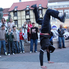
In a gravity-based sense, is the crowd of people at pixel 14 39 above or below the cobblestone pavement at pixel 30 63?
above

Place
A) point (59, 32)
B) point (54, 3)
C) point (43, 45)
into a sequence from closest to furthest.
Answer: point (43, 45), point (59, 32), point (54, 3)

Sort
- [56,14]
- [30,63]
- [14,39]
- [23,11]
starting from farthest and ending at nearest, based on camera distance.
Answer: [23,11] < [14,39] < [30,63] < [56,14]

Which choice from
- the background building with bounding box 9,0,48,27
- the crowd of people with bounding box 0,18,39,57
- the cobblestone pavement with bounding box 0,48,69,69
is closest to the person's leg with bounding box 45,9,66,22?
the cobblestone pavement with bounding box 0,48,69,69

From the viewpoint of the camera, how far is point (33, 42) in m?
7.29

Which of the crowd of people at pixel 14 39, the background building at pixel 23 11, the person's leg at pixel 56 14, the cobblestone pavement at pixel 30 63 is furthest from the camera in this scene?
the background building at pixel 23 11

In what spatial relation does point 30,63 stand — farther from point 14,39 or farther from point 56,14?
point 14,39

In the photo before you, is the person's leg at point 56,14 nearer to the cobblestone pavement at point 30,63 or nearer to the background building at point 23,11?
the cobblestone pavement at point 30,63

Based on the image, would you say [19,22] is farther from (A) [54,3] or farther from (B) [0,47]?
(B) [0,47]

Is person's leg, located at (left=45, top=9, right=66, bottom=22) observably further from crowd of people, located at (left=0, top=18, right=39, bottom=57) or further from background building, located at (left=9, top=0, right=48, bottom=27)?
background building, located at (left=9, top=0, right=48, bottom=27)

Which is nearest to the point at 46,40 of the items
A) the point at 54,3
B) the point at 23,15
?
the point at 54,3

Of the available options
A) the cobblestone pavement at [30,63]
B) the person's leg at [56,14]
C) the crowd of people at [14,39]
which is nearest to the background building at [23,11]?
the crowd of people at [14,39]

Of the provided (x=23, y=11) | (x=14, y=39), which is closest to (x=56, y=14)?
(x=14, y=39)

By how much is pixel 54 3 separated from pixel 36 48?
20571 millimetres

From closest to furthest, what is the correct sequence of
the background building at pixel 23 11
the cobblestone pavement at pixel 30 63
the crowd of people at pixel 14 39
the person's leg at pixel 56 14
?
the person's leg at pixel 56 14 < the cobblestone pavement at pixel 30 63 < the crowd of people at pixel 14 39 < the background building at pixel 23 11
